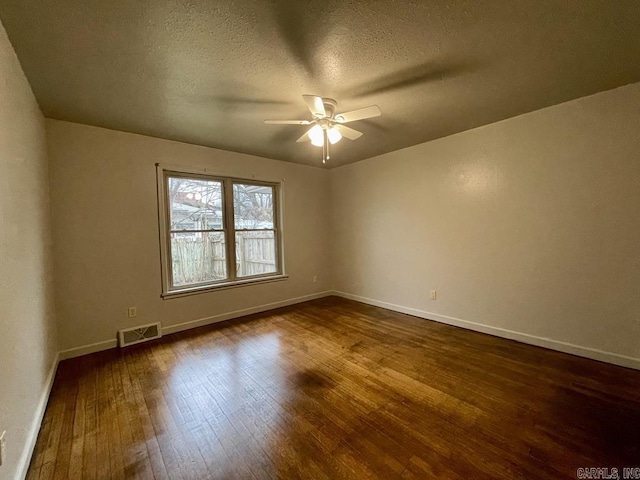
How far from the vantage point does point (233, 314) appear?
388cm

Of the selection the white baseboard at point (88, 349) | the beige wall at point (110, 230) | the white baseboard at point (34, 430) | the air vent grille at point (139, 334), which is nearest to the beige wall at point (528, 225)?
the beige wall at point (110, 230)

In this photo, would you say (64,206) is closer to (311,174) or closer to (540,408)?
(311,174)

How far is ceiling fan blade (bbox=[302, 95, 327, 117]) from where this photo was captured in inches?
75.9

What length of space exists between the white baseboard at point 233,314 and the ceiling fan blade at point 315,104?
3.04 metres

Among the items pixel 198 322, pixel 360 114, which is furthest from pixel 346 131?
pixel 198 322

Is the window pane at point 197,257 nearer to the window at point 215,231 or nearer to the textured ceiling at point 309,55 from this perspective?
the window at point 215,231

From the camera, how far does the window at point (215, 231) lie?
3.41 m

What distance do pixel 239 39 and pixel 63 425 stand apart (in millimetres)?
2813

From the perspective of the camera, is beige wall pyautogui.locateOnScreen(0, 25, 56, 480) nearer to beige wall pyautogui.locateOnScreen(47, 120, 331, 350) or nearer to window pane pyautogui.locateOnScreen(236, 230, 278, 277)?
beige wall pyautogui.locateOnScreen(47, 120, 331, 350)

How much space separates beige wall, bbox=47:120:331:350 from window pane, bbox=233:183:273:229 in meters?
0.39

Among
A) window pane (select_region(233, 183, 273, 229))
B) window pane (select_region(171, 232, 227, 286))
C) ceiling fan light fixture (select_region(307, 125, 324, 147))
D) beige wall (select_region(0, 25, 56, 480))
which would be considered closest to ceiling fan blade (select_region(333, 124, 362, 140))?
ceiling fan light fixture (select_region(307, 125, 324, 147))

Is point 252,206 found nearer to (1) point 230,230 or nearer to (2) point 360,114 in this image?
(1) point 230,230

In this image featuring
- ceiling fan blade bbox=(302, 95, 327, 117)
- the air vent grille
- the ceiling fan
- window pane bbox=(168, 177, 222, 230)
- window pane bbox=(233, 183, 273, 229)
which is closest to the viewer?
ceiling fan blade bbox=(302, 95, 327, 117)

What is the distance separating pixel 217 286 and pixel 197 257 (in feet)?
1.65
